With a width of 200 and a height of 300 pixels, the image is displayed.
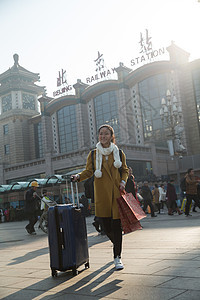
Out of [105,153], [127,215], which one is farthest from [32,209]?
[127,215]

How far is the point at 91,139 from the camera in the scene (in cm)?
5231

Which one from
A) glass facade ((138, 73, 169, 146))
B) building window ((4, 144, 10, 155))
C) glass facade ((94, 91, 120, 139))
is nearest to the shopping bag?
glass facade ((138, 73, 169, 146))

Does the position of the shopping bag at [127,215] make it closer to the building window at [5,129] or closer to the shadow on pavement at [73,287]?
the shadow on pavement at [73,287]

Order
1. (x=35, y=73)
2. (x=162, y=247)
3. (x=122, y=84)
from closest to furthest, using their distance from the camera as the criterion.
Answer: (x=162, y=247) < (x=122, y=84) < (x=35, y=73)

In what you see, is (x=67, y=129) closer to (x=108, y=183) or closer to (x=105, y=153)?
(x=105, y=153)

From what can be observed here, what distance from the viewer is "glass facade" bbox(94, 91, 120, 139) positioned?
49.5 m

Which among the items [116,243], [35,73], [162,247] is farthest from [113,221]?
[35,73]

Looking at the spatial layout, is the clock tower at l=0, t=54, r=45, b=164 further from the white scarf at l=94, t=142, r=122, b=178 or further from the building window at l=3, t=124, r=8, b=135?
the white scarf at l=94, t=142, r=122, b=178

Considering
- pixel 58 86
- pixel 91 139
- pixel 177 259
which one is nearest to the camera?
pixel 177 259

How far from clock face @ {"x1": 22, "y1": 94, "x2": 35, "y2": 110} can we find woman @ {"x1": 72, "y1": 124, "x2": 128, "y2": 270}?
206ft

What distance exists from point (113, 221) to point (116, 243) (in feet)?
0.95

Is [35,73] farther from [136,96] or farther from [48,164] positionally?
[48,164]

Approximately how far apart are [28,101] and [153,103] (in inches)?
1173

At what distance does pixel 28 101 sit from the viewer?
66500 millimetres
